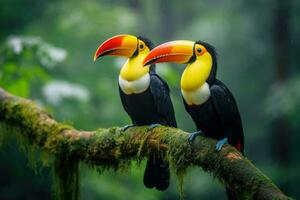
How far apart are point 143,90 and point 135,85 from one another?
0.10 metres

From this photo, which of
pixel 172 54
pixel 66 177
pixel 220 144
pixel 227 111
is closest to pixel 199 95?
pixel 227 111

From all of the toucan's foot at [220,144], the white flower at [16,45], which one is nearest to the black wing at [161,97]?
the toucan's foot at [220,144]

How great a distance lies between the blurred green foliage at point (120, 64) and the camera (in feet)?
34.6

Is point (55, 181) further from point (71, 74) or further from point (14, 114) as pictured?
point (71, 74)

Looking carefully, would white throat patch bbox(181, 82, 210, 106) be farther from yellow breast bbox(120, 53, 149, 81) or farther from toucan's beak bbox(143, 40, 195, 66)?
yellow breast bbox(120, 53, 149, 81)

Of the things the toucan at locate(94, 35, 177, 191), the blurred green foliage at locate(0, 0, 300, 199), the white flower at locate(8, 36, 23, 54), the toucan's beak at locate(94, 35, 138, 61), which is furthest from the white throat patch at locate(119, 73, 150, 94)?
the blurred green foliage at locate(0, 0, 300, 199)

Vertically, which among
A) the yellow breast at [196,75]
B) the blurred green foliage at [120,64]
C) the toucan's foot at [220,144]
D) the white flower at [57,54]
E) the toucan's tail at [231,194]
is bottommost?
the toucan's tail at [231,194]

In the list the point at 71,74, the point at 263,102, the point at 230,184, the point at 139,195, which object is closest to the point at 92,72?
the point at 71,74

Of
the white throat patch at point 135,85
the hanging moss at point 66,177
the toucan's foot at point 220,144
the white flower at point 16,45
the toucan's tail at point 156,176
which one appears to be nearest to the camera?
the toucan's foot at point 220,144

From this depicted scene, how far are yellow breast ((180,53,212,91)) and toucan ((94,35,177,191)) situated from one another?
21.6 inches

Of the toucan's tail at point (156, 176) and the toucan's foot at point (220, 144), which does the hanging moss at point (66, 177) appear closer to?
the toucan's tail at point (156, 176)

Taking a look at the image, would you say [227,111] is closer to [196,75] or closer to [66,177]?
[196,75]

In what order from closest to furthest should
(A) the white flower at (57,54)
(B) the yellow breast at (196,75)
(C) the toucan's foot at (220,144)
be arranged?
(C) the toucan's foot at (220,144) < (B) the yellow breast at (196,75) < (A) the white flower at (57,54)

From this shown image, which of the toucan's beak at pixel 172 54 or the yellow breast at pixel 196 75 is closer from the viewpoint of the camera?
the yellow breast at pixel 196 75
